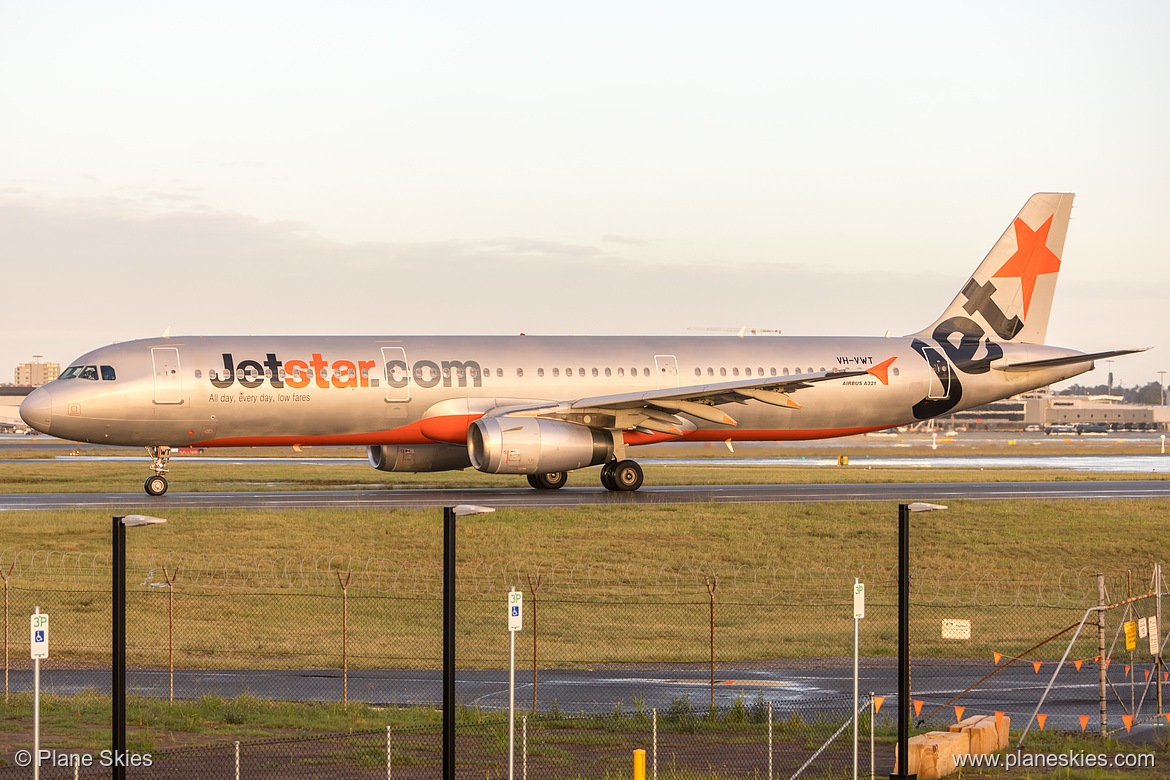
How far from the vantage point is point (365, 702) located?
2142 cm

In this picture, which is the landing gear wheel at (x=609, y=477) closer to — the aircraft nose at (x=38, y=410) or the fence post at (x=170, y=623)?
the fence post at (x=170, y=623)

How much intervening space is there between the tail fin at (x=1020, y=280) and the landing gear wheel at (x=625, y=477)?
13577 mm

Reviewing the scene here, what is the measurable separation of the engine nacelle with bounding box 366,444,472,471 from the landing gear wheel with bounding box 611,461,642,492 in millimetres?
4875

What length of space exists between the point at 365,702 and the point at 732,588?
1329 centimetres

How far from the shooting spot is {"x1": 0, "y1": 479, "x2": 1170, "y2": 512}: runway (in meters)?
37.4

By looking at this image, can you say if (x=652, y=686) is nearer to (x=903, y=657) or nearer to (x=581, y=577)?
(x=903, y=657)

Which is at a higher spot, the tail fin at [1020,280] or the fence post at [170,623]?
the tail fin at [1020,280]

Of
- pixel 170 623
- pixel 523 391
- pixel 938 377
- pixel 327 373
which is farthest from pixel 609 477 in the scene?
pixel 170 623

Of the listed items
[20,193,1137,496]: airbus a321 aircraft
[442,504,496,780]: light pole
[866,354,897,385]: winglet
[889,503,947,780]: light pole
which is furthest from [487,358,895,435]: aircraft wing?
[442,504,496,780]: light pole

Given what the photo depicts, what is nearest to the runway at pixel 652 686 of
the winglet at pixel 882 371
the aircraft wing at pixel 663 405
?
the aircraft wing at pixel 663 405

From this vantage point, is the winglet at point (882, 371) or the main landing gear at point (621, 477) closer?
the main landing gear at point (621, 477)

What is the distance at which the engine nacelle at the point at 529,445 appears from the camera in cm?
3647

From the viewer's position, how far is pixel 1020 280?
48.4 metres

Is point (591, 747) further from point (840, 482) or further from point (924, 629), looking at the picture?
point (840, 482)
